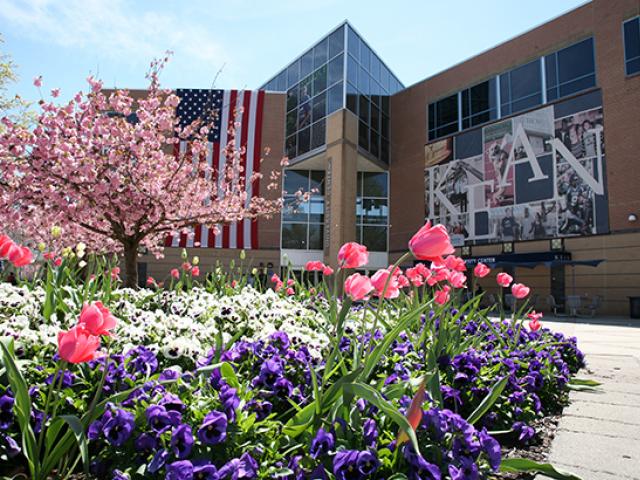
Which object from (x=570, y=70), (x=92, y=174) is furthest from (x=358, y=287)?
(x=570, y=70)

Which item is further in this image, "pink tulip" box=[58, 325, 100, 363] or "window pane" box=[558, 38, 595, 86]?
"window pane" box=[558, 38, 595, 86]

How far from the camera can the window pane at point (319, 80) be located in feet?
76.7

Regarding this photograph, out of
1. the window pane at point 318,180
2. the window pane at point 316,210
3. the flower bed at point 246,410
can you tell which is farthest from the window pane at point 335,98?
the flower bed at point 246,410

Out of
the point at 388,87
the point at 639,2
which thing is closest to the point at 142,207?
the point at 639,2

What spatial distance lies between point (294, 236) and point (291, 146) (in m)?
5.35

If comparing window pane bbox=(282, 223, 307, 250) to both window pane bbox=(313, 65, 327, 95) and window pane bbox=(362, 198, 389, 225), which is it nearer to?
window pane bbox=(362, 198, 389, 225)

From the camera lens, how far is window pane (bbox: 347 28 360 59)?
22922mm

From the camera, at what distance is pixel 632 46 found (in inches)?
683

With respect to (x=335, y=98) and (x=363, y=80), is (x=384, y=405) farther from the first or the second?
(x=363, y=80)

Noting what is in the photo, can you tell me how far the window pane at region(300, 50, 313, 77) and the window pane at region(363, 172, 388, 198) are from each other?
22.2 feet

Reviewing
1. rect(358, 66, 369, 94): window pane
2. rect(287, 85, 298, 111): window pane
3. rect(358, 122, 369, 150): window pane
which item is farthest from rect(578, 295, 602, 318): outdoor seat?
rect(287, 85, 298, 111): window pane

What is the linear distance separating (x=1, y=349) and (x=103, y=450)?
1.50 ft

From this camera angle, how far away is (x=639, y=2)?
1727 centimetres

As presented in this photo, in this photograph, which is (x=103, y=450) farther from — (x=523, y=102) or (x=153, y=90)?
(x=523, y=102)
